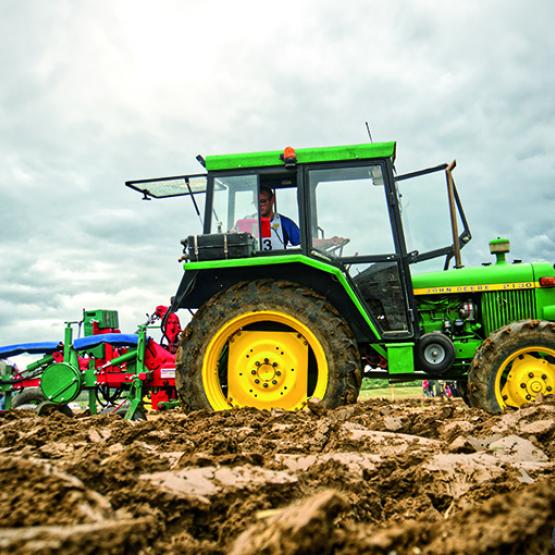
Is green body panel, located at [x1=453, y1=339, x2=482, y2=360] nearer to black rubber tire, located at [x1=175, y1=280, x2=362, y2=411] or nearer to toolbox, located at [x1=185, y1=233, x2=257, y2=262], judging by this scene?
black rubber tire, located at [x1=175, y1=280, x2=362, y2=411]

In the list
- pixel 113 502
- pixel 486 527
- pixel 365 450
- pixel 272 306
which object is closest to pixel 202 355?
pixel 272 306

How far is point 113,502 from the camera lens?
67.4 inches

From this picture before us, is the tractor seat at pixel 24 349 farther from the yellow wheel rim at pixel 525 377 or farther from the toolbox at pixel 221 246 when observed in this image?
the yellow wheel rim at pixel 525 377

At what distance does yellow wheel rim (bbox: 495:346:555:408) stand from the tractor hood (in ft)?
3.14

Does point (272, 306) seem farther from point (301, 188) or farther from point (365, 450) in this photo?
point (365, 450)

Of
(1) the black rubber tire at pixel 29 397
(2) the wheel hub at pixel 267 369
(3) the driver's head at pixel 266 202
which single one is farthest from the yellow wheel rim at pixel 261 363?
(1) the black rubber tire at pixel 29 397

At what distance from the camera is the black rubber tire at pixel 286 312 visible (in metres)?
4.88

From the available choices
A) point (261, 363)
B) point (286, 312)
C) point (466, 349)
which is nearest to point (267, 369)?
point (261, 363)

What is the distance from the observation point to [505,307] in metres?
5.88

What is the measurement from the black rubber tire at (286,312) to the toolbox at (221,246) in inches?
11.7

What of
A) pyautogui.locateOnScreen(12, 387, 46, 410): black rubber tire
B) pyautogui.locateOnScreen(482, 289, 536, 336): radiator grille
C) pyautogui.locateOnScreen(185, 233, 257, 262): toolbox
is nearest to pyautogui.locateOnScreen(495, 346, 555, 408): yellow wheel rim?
pyautogui.locateOnScreen(482, 289, 536, 336): radiator grille

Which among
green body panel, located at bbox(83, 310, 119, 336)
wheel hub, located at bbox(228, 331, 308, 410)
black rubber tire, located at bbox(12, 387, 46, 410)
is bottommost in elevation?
black rubber tire, located at bbox(12, 387, 46, 410)

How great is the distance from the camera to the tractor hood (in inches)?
231

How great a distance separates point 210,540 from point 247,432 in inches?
68.6
